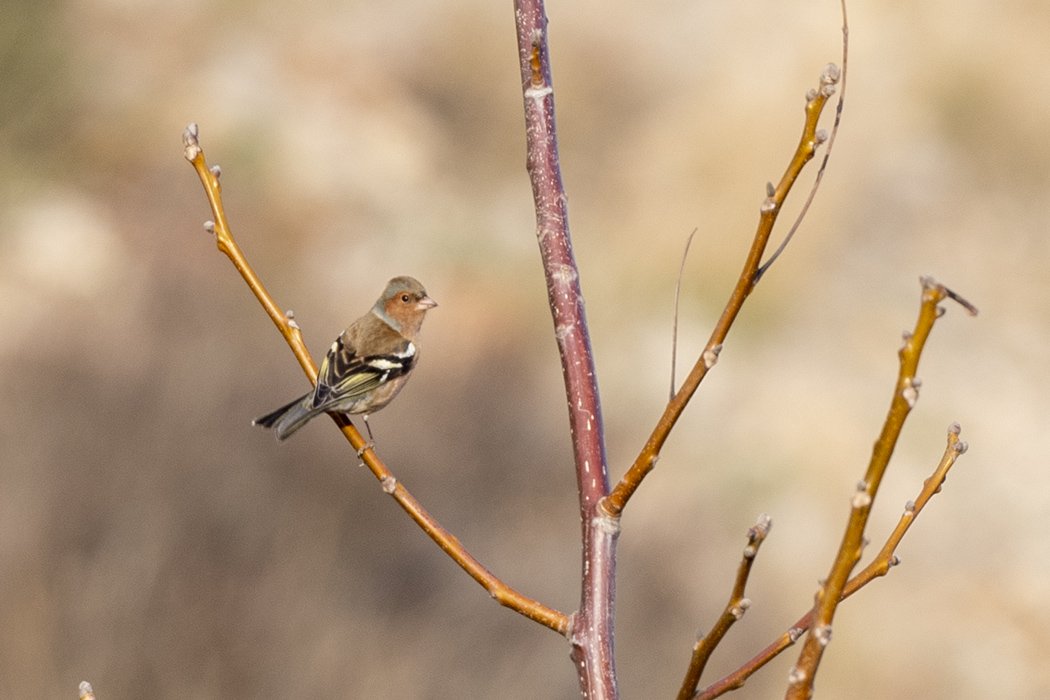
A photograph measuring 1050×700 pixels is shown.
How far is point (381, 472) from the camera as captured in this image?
2.38 meters

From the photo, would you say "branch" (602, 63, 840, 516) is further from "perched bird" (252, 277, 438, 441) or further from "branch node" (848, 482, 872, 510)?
"perched bird" (252, 277, 438, 441)

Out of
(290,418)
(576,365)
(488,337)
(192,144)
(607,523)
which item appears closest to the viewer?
(607,523)

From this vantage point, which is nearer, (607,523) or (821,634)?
(821,634)

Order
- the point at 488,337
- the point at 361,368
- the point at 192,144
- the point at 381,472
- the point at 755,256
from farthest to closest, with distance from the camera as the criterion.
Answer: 1. the point at 488,337
2. the point at 361,368
3. the point at 381,472
4. the point at 192,144
5. the point at 755,256

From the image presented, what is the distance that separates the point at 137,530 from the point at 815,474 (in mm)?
6666

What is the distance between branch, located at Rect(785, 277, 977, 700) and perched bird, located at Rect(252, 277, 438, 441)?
2.36m

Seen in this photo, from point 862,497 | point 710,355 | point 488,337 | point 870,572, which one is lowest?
point 862,497

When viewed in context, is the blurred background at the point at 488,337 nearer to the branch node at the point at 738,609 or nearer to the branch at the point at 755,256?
the branch node at the point at 738,609

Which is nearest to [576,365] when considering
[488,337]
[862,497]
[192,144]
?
[862,497]

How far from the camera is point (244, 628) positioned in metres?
7.18

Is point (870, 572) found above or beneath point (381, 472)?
beneath

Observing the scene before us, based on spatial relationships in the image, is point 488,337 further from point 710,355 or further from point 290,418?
point 710,355

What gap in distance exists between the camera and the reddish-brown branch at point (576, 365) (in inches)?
65.0

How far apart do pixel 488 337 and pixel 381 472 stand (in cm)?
888
